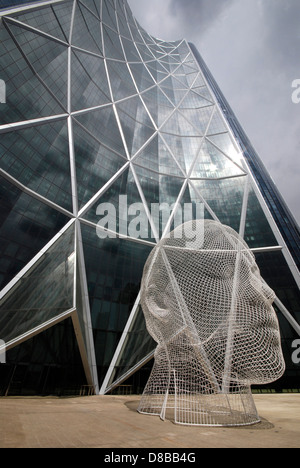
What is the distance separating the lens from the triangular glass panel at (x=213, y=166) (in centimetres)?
3878

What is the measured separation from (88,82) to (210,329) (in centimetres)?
3519

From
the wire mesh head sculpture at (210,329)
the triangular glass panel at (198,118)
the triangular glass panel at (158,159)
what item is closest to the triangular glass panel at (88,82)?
the triangular glass panel at (158,159)

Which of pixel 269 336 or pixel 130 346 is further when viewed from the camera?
pixel 130 346

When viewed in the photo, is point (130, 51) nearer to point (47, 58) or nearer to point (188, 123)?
point (188, 123)

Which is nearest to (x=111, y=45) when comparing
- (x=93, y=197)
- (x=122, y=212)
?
(x=93, y=197)

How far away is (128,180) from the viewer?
105 ft

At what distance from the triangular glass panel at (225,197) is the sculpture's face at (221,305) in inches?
923

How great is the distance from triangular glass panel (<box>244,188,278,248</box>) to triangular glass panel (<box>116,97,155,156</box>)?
62.9 feet

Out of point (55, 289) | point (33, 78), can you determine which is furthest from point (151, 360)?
point (33, 78)

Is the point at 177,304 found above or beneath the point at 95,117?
beneath

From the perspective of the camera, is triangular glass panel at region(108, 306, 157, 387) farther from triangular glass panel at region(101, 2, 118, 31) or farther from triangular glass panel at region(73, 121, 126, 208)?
triangular glass panel at region(101, 2, 118, 31)

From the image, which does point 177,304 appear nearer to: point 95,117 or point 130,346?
point 130,346

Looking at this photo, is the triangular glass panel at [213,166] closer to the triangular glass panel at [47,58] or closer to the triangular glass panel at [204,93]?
the triangular glass panel at [204,93]
